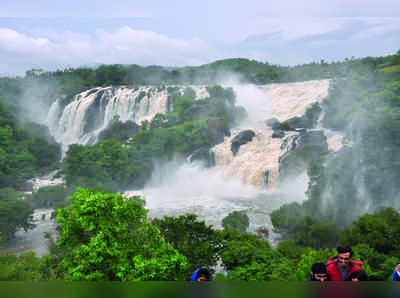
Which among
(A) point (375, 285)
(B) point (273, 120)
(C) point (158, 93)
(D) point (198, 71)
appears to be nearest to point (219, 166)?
(B) point (273, 120)

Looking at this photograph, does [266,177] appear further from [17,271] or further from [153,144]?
[17,271]

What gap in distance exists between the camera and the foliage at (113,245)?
5758 millimetres

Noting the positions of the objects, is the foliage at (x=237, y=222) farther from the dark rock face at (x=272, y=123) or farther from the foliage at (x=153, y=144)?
the dark rock face at (x=272, y=123)

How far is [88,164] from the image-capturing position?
2605 centimetres

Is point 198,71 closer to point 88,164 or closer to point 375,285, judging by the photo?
point 88,164

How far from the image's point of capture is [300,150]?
80.3 ft

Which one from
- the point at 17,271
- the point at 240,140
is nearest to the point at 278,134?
the point at 240,140

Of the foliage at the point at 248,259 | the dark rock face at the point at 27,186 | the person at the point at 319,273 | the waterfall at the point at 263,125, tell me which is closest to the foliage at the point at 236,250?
the foliage at the point at 248,259

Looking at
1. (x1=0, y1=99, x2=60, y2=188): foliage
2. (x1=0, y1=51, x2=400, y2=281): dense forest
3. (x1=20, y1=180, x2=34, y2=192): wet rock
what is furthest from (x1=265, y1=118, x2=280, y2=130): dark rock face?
(x1=0, y1=99, x2=60, y2=188): foliage

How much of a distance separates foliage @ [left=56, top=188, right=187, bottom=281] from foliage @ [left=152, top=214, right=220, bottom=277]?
445 centimetres

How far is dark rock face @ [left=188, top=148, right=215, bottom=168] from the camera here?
2822 centimetres

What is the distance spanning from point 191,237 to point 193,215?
73 centimetres

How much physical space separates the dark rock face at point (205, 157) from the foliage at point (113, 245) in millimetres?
21485

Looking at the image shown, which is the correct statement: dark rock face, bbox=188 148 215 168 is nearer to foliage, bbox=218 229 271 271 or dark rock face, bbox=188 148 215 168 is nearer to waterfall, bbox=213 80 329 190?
waterfall, bbox=213 80 329 190
